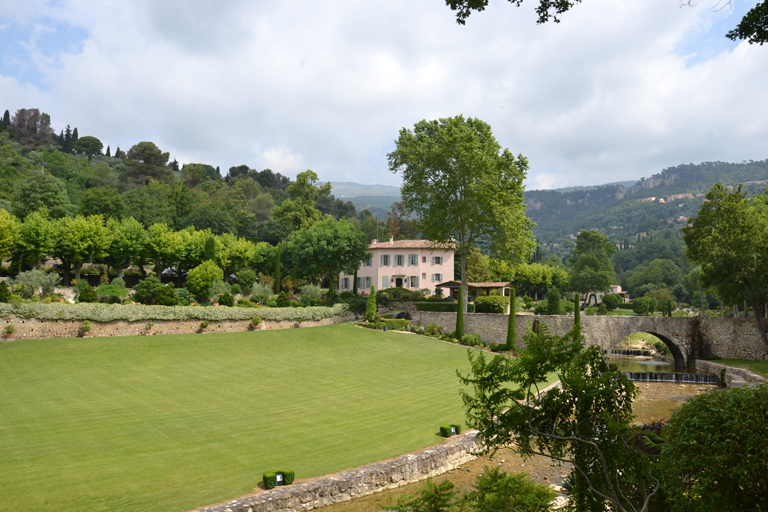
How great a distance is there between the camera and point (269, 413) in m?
15.5

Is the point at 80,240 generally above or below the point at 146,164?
below

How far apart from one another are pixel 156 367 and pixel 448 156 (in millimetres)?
25984

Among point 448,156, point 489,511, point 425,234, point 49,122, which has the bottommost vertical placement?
point 489,511

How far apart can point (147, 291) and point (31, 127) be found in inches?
3959

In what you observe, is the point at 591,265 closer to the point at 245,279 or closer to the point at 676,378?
the point at 676,378

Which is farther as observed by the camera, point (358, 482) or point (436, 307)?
point (436, 307)

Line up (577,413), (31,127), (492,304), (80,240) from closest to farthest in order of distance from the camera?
(577,413) → (80,240) → (492,304) → (31,127)

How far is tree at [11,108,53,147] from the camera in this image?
3841 inches

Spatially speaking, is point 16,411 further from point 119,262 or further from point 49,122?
point 49,122

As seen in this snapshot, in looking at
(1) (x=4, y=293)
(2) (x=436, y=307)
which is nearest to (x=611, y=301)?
(2) (x=436, y=307)

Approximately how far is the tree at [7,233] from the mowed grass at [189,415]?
1743 cm

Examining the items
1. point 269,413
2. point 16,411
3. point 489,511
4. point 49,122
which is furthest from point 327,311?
point 49,122

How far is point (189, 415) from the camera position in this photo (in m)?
14.8

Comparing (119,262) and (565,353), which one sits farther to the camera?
(119,262)
